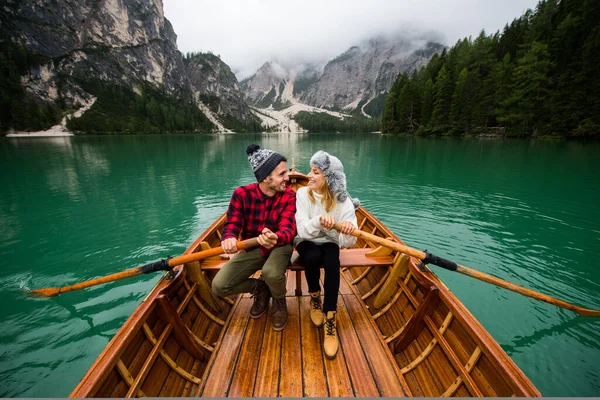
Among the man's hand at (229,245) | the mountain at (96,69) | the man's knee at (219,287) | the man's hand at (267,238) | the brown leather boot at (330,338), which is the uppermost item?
the mountain at (96,69)

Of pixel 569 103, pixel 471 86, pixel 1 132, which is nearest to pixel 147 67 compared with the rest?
pixel 1 132

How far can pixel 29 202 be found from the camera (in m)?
12.7

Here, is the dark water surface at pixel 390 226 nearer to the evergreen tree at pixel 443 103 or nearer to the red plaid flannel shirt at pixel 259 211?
the red plaid flannel shirt at pixel 259 211

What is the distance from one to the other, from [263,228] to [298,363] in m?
1.71

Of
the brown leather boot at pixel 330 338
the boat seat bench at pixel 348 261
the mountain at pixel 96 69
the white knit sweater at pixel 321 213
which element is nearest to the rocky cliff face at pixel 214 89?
the mountain at pixel 96 69

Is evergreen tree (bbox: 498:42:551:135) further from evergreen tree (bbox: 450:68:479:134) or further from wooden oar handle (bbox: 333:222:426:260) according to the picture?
wooden oar handle (bbox: 333:222:426:260)

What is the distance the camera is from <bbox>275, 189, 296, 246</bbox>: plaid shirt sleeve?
317 centimetres

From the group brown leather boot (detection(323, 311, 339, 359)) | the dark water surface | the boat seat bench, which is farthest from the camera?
the dark water surface

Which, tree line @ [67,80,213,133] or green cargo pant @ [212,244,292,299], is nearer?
green cargo pant @ [212,244,292,299]

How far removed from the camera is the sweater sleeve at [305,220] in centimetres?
320

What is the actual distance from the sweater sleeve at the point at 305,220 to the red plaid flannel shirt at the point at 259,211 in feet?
0.25

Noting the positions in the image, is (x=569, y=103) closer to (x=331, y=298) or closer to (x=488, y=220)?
(x=488, y=220)

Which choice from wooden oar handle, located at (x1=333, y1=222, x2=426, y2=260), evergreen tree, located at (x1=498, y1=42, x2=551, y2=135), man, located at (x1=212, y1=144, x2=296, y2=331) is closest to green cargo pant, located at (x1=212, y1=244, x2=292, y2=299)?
man, located at (x1=212, y1=144, x2=296, y2=331)

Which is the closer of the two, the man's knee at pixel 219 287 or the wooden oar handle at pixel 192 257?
the wooden oar handle at pixel 192 257
